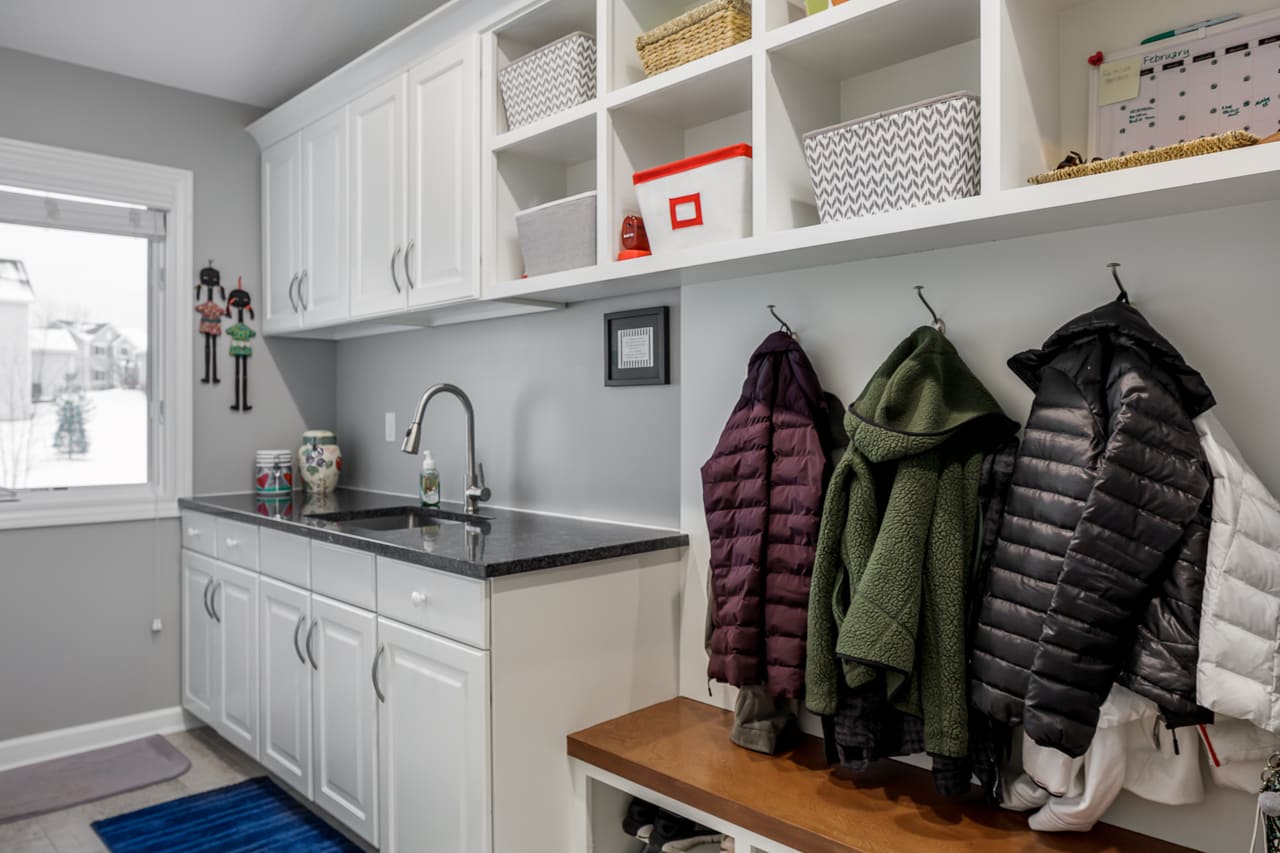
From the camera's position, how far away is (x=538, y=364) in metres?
2.74

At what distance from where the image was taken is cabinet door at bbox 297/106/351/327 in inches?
119

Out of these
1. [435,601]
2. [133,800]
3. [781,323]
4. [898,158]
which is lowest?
[133,800]

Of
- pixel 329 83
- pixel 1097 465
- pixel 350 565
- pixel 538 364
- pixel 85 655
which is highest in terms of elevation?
pixel 329 83

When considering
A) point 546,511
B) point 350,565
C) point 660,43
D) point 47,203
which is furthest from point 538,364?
point 47,203

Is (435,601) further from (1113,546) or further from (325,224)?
(325,224)

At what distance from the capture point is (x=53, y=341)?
124 inches

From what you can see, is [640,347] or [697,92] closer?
[697,92]

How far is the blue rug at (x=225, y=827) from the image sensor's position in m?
2.43

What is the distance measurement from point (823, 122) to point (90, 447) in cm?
289

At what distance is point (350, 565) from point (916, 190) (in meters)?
1.66

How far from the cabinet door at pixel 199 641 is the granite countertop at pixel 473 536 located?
0.29 metres

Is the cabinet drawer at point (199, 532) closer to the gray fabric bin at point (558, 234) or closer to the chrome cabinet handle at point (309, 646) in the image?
the chrome cabinet handle at point (309, 646)

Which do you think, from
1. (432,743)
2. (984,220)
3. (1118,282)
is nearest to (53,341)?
(432,743)

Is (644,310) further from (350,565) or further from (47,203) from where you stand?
(47,203)
